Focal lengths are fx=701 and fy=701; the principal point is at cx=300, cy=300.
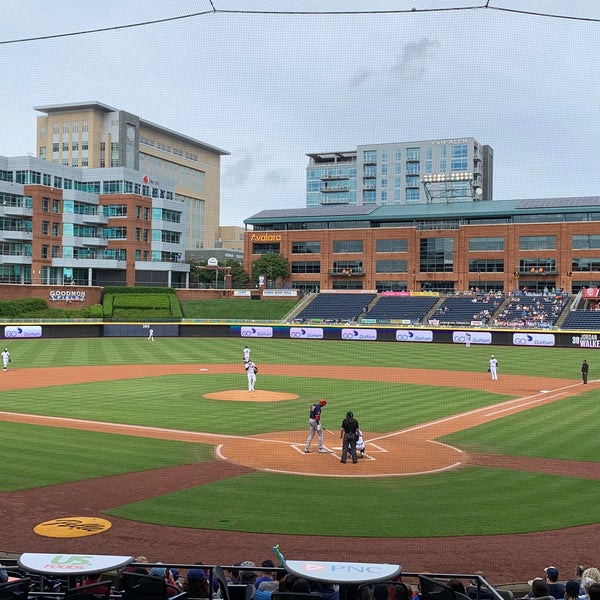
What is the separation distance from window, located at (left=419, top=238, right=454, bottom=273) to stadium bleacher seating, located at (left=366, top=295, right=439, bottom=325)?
8139mm

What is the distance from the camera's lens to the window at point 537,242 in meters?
84.4

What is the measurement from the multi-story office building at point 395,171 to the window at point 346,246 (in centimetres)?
3464

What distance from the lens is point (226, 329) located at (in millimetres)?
74250

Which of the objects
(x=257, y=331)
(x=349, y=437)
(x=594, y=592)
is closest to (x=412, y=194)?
(x=257, y=331)

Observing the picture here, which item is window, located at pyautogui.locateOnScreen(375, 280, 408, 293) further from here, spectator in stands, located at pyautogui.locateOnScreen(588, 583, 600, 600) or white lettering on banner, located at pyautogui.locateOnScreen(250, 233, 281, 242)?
spectator in stands, located at pyautogui.locateOnScreen(588, 583, 600, 600)

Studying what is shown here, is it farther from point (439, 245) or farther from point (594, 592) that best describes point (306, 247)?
point (594, 592)

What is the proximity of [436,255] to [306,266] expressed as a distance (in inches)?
Result: 713

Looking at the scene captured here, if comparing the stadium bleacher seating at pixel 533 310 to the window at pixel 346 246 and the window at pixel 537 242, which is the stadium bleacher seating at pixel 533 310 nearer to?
the window at pixel 537 242

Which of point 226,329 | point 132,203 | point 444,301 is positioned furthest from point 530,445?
point 132,203

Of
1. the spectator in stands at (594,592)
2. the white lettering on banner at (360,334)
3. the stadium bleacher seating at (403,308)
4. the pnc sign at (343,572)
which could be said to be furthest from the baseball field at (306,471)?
the stadium bleacher seating at (403,308)

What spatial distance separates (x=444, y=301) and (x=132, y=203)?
42.2 meters

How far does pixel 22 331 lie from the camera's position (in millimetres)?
66188

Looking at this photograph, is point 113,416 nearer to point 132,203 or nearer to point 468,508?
point 468,508

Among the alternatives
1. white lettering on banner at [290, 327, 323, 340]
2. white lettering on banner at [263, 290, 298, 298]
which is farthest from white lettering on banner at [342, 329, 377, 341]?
white lettering on banner at [263, 290, 298, 298]
